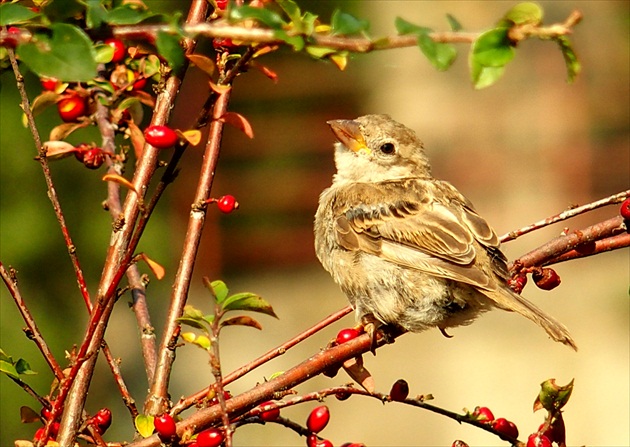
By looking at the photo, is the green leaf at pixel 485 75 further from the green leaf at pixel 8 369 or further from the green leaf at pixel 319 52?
the green leaf at pixel 8 369

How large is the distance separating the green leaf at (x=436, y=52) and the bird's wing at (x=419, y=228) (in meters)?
1.18

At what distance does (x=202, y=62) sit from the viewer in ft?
5.73

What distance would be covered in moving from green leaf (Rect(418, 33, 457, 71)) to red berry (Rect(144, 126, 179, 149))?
0.66 meters

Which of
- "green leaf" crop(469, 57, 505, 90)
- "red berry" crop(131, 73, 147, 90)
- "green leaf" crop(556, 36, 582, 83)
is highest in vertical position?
"red berry" crop(131, 73, 147, 90)

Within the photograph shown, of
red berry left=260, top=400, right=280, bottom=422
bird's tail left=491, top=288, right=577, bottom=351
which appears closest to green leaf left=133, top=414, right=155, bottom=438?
red berry left=260, top=400, right=280, bottom=422

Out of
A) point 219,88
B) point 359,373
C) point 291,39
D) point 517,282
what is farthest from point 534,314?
point 291,39

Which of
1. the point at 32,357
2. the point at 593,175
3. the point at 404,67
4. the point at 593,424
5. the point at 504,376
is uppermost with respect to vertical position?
the point at 404,67

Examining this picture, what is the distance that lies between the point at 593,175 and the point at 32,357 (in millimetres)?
4611

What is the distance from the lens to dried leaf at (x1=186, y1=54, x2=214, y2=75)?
1.73 meters

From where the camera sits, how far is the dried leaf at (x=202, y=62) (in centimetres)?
173

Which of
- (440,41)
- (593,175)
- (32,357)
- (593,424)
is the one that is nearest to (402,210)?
(440,41)

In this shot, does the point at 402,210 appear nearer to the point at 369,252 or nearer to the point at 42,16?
the point at 369,252

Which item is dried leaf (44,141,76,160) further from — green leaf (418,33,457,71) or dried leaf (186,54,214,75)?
green leaf (418,33,457,71)

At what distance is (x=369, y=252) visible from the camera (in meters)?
2.64
